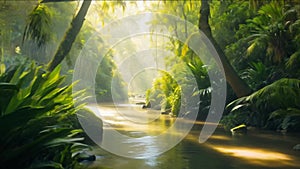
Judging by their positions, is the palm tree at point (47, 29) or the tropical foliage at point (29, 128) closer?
the tropical foliage at point (29, 128)

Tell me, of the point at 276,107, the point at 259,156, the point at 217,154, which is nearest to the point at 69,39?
the point at 217,154

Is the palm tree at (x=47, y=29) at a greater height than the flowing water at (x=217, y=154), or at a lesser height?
greater

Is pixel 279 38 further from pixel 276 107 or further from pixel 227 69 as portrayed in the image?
pixel 276 107

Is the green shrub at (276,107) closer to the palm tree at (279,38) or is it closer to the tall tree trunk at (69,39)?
the palm tree at (279,38)

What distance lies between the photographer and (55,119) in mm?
3256

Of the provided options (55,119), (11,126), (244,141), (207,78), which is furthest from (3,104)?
(207,78)

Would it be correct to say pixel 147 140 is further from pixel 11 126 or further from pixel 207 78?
pixel 207 78

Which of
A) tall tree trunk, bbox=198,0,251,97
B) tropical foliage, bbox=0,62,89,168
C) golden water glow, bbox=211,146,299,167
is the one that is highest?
tall tree trunk, bbox=198,0,251,97

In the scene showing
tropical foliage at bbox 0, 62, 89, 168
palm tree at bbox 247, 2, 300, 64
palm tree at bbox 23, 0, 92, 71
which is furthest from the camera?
palm tree at bbox 247, 2, 300, 64

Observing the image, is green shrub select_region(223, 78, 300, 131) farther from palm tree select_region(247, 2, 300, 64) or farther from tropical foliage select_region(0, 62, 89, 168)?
tropical foliage select_region(0, 62, 89, 168)

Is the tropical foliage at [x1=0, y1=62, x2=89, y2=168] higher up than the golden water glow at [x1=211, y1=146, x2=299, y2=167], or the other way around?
the tropical foliage at [x1=0, y1=62, x2=89, y2=168]

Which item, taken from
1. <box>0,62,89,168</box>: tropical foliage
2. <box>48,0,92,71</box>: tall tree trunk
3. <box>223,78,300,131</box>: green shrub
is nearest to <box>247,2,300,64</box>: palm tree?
<box>223,78,300,131</box>: green shrub

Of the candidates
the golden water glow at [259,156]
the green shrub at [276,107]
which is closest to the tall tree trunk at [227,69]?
the green shrub at [276,107]

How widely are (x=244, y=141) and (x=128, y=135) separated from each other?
110 inches
